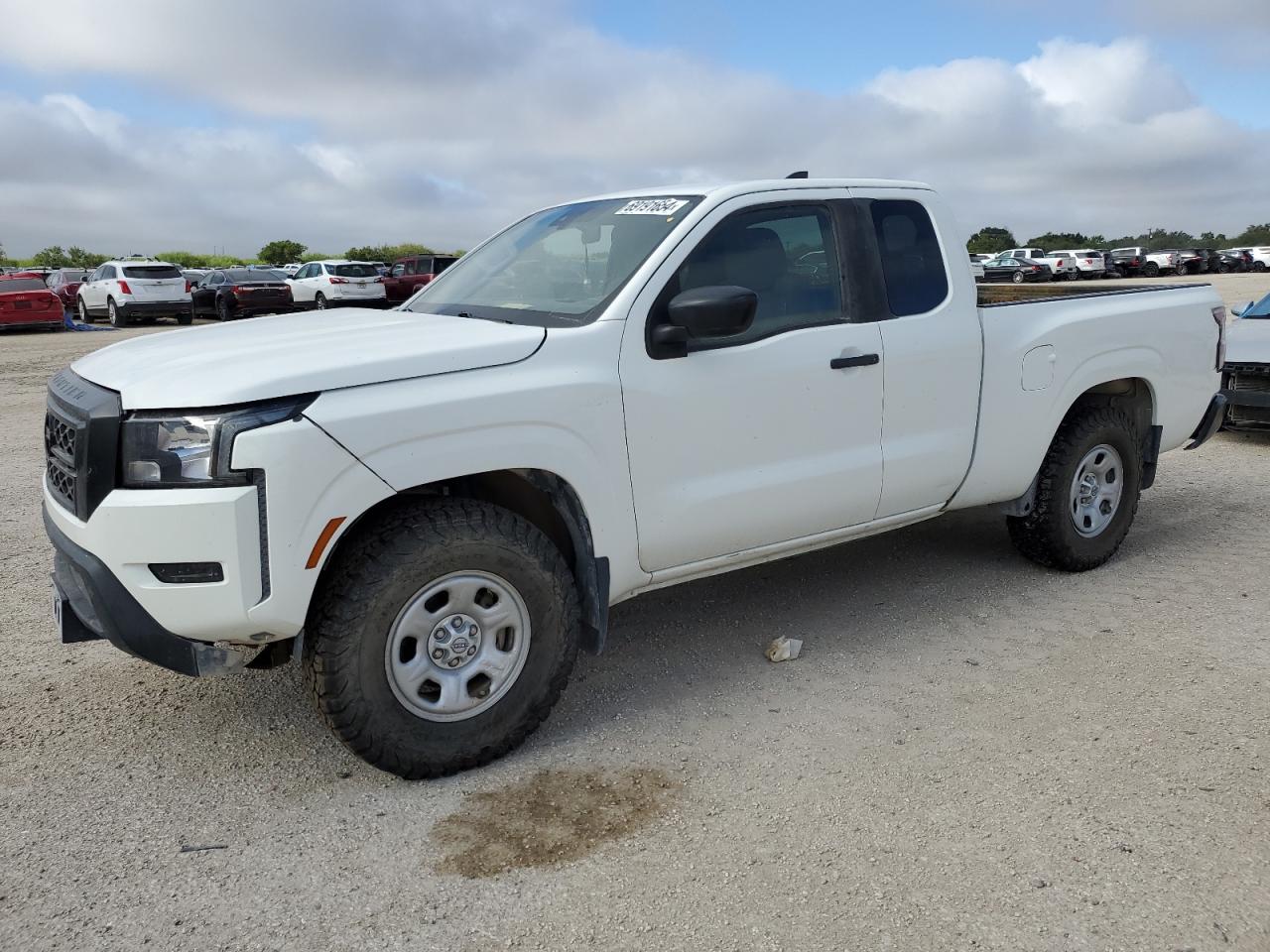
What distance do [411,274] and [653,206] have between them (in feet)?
87.3

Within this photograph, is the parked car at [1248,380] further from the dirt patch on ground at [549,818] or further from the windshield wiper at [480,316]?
the dirt patch on ground at [549,818]

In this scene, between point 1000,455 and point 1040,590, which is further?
point 1040,590

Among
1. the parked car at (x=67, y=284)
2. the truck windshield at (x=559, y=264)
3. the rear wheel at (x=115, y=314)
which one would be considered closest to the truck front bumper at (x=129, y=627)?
the truck windshield at (x=559, y=264)

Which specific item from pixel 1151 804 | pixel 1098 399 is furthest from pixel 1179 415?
pixel 1151 804

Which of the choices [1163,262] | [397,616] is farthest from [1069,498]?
[1163,262]

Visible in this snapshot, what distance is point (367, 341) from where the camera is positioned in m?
3.52

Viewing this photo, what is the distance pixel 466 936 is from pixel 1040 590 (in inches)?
139

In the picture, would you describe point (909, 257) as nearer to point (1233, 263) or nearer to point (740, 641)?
point (740, 641)

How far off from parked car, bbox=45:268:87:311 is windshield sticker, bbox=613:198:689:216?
29689 millimetres

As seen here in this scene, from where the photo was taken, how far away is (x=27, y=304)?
23.7 meters

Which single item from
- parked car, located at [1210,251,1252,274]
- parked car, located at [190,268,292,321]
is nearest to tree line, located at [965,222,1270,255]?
parked car, located at [1210,251,1252,274]

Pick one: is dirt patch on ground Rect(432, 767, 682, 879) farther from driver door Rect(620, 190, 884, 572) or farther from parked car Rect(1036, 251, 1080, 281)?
parked car Rect(1036, 251, 1080, 281)

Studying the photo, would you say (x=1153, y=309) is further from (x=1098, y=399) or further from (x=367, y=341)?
(x=367, y=341)

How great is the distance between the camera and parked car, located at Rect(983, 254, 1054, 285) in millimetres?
46375
